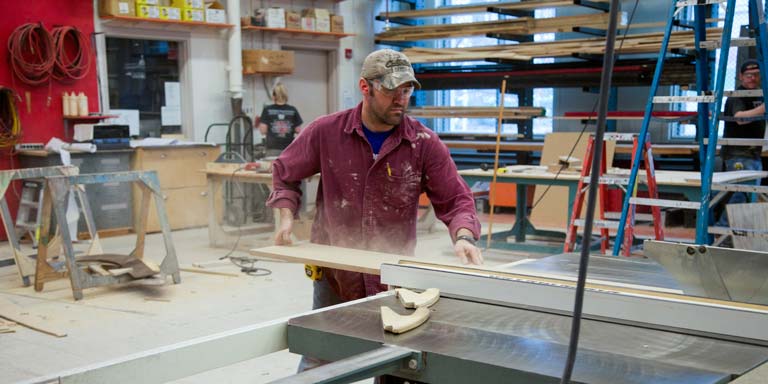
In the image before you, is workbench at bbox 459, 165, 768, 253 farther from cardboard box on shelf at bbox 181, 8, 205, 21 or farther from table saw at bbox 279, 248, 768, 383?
cardboard box on shelf at bbox 181, 8, 205, 21

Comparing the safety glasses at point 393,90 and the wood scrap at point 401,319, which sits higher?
the safety glasses at point 393,90

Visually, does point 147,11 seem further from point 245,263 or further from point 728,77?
point 728,77

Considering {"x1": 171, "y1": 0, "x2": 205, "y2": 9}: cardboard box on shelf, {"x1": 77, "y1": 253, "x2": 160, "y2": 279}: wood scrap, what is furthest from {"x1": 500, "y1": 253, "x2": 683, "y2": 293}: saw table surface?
{"x1": 171, "y1": 0, "x2": 205, "y2": 9}: cardboard box on shelf

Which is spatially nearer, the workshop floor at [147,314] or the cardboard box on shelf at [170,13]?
the workshop floor at [147,314]

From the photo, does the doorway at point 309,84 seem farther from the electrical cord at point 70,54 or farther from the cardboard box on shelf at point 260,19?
the electrical cord at point 70,54

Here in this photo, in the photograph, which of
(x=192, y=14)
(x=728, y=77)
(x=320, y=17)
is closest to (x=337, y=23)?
(x=320, y=17)

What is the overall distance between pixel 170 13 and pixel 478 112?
140 inches

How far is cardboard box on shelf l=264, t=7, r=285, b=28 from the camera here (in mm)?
9578

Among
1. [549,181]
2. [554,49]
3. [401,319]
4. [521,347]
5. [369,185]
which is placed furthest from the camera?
[554,49]

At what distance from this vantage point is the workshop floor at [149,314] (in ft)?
13.2

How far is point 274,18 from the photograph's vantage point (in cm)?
960

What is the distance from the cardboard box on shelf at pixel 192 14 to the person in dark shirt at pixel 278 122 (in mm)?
1151

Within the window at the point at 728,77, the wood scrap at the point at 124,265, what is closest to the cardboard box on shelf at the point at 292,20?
the window at the point at 728,77

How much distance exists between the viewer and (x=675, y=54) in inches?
306
